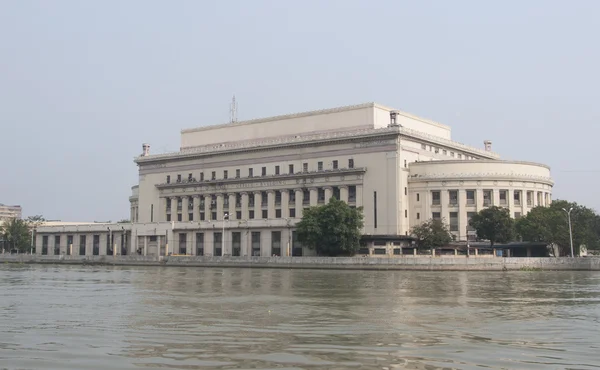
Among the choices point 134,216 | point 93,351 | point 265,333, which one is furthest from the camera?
point 134,216

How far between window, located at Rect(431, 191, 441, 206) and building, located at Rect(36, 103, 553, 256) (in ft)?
0.52

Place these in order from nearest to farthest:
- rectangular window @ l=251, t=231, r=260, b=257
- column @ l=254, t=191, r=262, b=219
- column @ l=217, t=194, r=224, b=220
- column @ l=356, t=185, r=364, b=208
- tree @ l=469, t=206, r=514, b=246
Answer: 1. tree @ l=469, t=206, r=514, b=246
2. column @ l=356, t=185, r=364, b=208
3. rectangular window @ l=251, t=231, r=260, b=257
4. column @ l=254, t=191, r=262, b=219
5. column @ l=217, t=194, r=224, b=220

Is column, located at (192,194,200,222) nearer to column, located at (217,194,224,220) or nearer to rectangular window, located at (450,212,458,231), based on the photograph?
column, located at (217,194,224,220)

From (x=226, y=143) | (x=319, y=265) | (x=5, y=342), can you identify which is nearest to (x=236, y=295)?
(x=5, y=342)

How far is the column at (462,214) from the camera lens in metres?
108

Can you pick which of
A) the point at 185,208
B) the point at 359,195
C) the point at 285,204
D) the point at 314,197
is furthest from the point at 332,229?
the point at 185,208

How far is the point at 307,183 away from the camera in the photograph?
4594 inches

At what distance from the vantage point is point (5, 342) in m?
19.8

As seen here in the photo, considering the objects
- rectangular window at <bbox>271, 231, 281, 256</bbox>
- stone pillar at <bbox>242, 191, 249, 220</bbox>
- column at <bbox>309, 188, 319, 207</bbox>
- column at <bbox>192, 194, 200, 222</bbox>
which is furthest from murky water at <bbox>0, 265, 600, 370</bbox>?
column at <bbox>192, 194, 200, 222</bbox>

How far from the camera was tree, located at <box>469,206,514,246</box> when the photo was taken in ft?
316

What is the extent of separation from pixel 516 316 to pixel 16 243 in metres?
149

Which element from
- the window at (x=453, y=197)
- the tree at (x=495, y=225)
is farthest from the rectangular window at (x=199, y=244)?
the tree at (x=495, y=225)

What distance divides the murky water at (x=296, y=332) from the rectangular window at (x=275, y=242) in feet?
240

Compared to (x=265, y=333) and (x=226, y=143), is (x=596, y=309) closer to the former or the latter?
(x=265, y=333)
